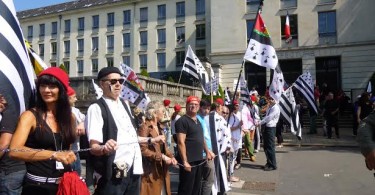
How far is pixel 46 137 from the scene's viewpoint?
2.74 meters

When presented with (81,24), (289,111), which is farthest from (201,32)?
(289,111)

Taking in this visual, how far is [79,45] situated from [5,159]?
5273 centimetres

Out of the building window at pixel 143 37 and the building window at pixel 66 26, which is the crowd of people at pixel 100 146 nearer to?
the building window at pixel 143 37

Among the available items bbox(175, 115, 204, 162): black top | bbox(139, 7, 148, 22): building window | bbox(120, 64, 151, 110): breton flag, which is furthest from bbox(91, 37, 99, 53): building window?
bbox(175, 115, 204, 162): black top

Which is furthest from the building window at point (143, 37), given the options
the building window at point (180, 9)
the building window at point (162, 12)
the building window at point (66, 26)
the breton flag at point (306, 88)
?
the breton flag at point (306, 88)

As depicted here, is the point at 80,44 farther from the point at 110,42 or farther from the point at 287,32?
the point at 287,32

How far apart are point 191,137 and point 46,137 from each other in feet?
9.86

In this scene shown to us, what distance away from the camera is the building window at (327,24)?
3231cm

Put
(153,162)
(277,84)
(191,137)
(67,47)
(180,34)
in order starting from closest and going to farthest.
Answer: (153,162) < (191,137) < (277,84) < (180,34) < (67,47)

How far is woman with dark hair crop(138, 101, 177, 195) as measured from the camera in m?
5.11

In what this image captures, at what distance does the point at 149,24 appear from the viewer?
47.3 meters

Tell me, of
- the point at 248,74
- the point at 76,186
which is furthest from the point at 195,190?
the point at 248,74

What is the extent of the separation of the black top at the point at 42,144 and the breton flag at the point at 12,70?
38cm

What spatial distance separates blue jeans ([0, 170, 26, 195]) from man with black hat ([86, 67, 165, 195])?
2.53 feet
